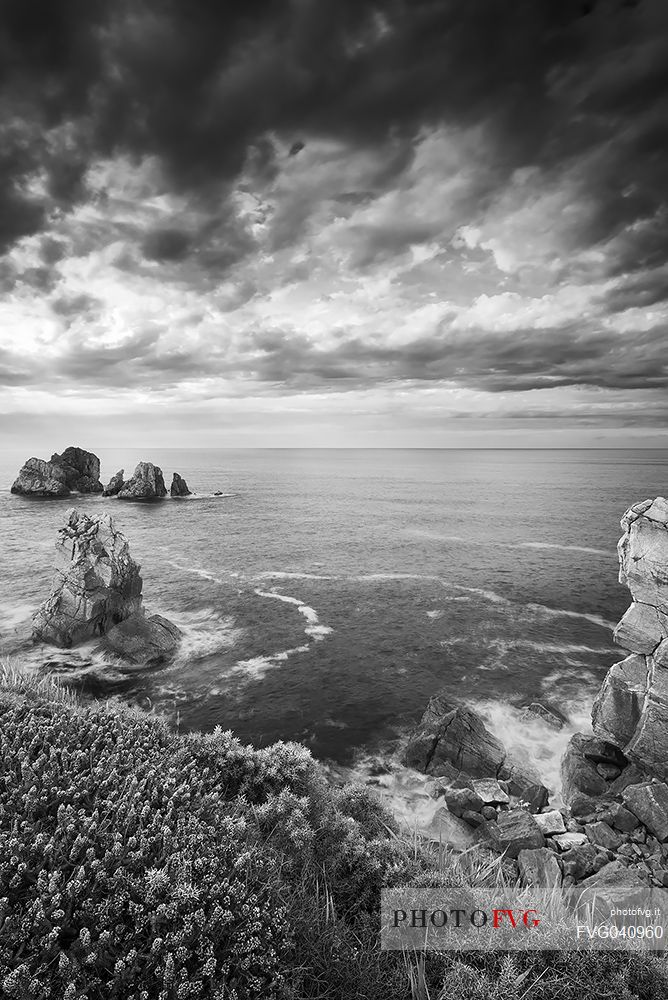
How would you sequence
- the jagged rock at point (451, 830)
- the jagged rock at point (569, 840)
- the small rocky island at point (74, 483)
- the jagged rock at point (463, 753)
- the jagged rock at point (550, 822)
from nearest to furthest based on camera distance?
the jagged rock at point (569, 840) → the jagged rock at point (550, 822) → the jagged rock at point (451, 830) → the jagged rock at point (463, 753) → the small rocky island at point (74, 483)

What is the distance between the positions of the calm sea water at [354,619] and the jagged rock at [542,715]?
27.5 inches

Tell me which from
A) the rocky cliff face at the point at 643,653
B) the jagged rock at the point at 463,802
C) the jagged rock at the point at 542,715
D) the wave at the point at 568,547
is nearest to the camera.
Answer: the jagged rock at the point at 463,802

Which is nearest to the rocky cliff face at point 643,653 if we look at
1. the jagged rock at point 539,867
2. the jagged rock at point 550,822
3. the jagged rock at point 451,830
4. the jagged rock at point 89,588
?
the jagged rock at point 550,822

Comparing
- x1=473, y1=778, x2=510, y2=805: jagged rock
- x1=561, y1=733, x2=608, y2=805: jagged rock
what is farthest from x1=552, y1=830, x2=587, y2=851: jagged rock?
x1=561, y1=733, x2=608, y2=805: jagged rock

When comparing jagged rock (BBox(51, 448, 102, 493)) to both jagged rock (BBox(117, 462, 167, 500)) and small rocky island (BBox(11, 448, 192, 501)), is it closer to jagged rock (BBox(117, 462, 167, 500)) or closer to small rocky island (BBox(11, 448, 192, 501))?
small rocky island (BBox(11, 448, 192, 501))

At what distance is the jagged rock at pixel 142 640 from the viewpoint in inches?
1252

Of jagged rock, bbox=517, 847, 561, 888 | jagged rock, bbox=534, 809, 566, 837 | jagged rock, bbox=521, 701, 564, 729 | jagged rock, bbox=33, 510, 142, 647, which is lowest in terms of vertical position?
jagged rock, bbox=521, 701, 564, 729

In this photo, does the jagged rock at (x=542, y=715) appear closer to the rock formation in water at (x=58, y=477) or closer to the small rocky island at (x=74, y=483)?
the small rocky island at (x=74, y=483)

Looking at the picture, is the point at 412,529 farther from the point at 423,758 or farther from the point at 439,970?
the point at 439,970

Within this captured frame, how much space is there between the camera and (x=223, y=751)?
12.6m

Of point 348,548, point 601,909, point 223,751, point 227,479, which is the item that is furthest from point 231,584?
point 227,479

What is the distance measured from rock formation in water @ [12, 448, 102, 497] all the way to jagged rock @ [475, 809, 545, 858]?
118 meters

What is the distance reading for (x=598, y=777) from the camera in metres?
20.2

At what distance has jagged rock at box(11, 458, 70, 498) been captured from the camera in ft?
361
